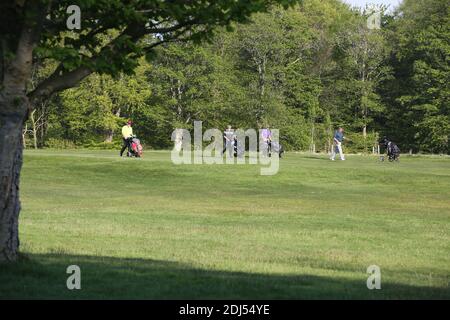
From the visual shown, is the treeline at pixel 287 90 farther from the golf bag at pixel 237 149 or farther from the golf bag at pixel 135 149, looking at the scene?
the golf bag at pixel 135 149

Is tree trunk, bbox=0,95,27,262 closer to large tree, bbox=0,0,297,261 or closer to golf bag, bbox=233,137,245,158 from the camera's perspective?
large tree, bbox=0,0,297,261

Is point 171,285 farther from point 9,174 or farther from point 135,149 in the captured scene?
point 135,149

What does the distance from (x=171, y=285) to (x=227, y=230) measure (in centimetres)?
950

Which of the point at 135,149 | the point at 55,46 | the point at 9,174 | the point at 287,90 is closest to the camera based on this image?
the point at 55,46

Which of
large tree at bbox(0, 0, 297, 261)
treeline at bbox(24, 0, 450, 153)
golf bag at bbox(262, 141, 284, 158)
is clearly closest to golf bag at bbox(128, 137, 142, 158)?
golf bag at bbox(262, 141, 284, 158)

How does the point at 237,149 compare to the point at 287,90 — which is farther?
the point at 287,90

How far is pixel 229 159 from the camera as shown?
41562 millimetres

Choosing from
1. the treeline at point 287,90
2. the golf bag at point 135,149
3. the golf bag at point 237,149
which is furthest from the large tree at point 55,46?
the treeline at point 287,90

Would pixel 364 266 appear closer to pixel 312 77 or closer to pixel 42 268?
pixel 42 268

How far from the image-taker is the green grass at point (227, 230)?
1023 centimetres

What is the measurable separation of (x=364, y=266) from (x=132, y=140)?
2943 centimetres

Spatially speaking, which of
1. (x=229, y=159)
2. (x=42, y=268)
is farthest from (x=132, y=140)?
(x=42, y=268)

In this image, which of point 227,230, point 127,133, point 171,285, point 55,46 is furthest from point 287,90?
point 171,285

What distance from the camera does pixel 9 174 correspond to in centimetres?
1088
